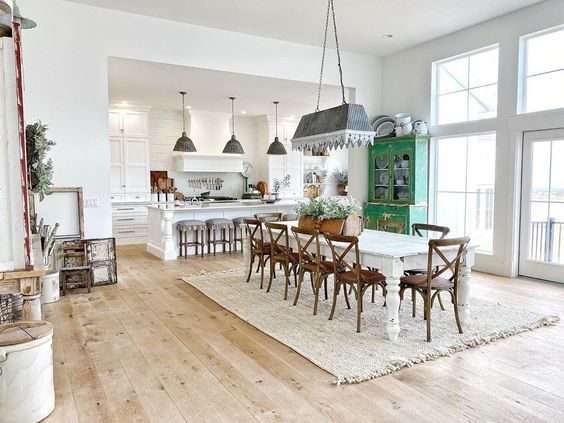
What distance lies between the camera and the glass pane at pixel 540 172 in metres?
5.09

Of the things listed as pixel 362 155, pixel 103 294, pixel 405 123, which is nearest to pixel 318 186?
pixel 362 155

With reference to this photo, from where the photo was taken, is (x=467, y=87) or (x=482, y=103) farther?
(x=467, y=87)

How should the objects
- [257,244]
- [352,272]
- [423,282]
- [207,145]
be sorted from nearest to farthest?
[423,282]
[352,272]
[257,244]
[207,145]

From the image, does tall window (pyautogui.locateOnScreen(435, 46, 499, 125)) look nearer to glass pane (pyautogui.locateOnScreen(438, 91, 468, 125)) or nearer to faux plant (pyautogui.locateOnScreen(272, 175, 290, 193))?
glass pane (pyautogui.locateOnScreen(438, 91, 468, 125))

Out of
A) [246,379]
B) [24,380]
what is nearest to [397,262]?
[246,379]

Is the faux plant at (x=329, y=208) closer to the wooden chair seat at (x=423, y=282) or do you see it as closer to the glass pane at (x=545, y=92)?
the wooden chair seat at (x=423, y=282)

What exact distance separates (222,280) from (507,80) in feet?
14.7

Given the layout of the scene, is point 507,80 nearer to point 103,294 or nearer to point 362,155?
point 362,155

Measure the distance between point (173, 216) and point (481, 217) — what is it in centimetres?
483

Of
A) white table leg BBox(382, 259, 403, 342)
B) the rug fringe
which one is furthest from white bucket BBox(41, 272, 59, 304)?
white table leg BBox(382, 259, 403, 342)

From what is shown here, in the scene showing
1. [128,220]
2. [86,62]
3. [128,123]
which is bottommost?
[128,220]

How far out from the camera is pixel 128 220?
27.8 ft

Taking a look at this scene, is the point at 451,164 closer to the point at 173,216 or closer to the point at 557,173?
the point at 557,173

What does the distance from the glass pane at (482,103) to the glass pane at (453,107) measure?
86 mm
